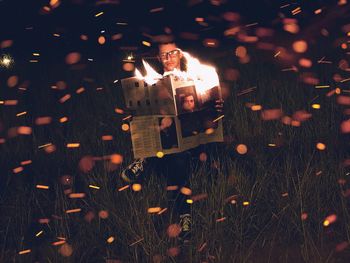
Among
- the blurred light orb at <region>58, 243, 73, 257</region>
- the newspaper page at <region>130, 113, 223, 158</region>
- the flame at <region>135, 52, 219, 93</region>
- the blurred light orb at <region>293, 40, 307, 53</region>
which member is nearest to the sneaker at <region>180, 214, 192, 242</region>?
the newspaper page at <region>130, 113, 223, 158</region>

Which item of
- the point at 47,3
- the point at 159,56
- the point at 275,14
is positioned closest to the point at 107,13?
the point at 47,3

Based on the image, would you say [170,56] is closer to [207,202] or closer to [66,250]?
[207,202]

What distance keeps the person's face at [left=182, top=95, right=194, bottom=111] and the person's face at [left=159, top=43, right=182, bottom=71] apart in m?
0.36

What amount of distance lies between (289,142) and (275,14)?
11.5 meters

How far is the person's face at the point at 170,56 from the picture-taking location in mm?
2615

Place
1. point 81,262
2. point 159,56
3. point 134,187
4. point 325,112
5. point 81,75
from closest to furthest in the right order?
point 81,262, point 159,56, point 134,187, point 325,112, point 81,75

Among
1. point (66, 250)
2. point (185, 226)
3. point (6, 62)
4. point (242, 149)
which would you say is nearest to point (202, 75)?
point (185, 226)

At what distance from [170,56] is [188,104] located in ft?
1.37

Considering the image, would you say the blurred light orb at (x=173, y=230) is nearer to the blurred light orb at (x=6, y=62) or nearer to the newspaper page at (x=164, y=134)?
the newspaper page at (x=164, y=134)

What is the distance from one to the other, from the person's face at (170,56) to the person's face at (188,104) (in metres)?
0.36

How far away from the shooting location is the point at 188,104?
2338 millimetres

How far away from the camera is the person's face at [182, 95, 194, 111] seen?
2332 millimetres

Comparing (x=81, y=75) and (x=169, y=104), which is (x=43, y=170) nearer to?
(x=169, y=104)

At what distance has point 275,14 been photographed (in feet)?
46.9
